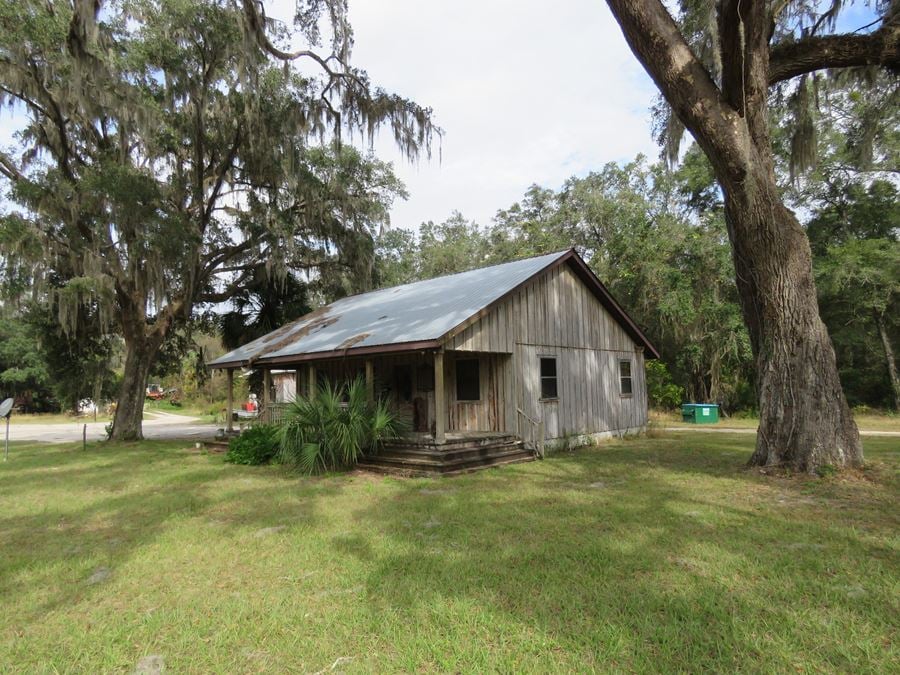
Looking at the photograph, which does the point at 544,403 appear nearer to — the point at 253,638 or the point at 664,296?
the point at 253,638

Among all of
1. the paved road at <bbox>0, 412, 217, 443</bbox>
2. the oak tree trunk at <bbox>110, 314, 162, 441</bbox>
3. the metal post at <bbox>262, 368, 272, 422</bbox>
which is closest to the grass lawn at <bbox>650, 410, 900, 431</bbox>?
the metal post at <bbox>262, 368, 272, 422</bbox>

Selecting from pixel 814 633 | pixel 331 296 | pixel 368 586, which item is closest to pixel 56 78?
pixel 331 296

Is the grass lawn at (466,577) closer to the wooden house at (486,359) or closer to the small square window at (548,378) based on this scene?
Result: the wooden house at (486,359)

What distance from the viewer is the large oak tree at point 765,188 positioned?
8406mm

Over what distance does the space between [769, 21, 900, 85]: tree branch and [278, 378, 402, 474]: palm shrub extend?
9.09 metres

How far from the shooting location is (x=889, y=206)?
78.6 feet

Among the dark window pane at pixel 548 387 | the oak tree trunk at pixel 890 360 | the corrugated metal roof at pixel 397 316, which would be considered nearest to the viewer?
the corrugated metal roof at pixel 397 316

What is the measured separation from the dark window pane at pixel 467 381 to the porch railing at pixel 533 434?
1.13 metres

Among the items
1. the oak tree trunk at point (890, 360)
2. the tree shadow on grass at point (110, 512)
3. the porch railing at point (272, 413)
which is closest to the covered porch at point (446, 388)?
the porch railing at point (272, 413)

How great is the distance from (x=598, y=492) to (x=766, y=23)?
7.78 m

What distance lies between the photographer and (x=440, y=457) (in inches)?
396

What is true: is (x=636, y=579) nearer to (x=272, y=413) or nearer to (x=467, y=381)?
(x=467, y=381)

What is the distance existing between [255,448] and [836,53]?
1293 centimetres

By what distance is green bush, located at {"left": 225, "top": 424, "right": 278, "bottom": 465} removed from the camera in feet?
39.5
